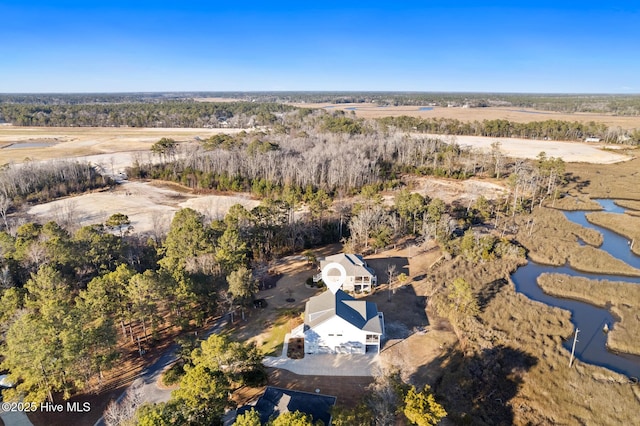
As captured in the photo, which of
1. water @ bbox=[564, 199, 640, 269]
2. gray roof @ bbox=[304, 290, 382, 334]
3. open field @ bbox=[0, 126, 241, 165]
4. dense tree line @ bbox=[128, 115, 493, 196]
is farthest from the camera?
open field @ bbox=[0, 126, 241, 165]

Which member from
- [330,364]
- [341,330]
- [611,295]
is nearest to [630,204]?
[611,295]

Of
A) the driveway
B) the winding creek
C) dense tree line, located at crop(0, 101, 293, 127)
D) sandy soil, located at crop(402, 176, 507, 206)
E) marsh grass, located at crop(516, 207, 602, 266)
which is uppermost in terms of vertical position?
dense tree line, located at crop(0, 101, 293, 127)

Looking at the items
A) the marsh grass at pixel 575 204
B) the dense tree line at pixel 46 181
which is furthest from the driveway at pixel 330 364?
the dense tree line at pixel 46 181

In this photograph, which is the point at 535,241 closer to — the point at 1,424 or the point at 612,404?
the point at 612,404

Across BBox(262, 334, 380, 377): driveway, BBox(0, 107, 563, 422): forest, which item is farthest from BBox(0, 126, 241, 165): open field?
BBox(262, 334, 380, 377): driveway

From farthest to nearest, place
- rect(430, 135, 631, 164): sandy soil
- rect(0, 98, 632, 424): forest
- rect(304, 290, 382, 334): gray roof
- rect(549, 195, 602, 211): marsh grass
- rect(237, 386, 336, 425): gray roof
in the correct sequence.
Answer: rect(430, 135, 631, 164): sandy soil → rect(549, 195, 602, 211): marsh grass → rect(304, 290, 382, 334): gray roof → rect(0, 98, 632, 424): forest → rect(237, 386, 336, 425): gray roof

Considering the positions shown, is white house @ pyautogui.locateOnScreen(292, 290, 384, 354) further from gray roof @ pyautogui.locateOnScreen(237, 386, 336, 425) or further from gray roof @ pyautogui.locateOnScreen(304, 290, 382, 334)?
gray roof @ pyautogui.locateOnScreen(237, 386, 336, 425)

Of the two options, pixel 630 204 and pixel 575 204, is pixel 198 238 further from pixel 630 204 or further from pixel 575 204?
pixel 630 204

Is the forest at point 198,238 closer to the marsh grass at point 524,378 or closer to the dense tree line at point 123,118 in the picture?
the marsh grass at point 524,378
